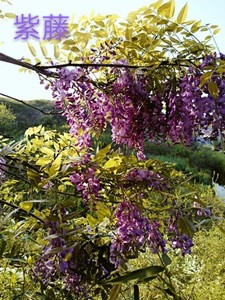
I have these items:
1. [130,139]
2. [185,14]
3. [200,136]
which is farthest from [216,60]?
[130,139]

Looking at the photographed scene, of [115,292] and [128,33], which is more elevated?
[128,33]

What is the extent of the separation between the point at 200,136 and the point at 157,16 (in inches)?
17.2

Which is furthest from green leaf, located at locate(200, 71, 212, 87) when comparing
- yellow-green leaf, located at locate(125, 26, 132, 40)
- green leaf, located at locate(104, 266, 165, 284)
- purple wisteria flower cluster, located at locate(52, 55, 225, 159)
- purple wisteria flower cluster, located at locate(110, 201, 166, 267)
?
green leaf, located at locate(104, 266, 165, 284)

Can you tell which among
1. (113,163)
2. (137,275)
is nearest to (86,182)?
(113,163)

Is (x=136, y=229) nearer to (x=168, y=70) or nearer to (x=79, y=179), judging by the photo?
(x=79, y=179)

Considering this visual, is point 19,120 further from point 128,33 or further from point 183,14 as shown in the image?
point 183,14

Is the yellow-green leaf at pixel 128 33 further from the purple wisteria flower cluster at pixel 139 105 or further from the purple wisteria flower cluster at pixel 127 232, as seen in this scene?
the purple wisteria flower cluster at pixel 127 232

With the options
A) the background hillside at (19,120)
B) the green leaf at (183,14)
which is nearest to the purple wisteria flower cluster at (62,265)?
the green leaf at (183,14)

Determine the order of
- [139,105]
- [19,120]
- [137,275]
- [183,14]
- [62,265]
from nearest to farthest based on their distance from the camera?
[137,275]
[183,14]
[62,265]
[139,105]
[19,120]

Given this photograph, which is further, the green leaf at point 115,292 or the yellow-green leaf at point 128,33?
the yellow-green leaf at point 128,33

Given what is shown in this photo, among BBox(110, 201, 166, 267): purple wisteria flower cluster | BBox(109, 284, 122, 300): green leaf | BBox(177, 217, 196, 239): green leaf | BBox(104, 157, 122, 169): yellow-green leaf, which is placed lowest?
BBox(110, 201, 166, 267): purple wisteria flower cluster

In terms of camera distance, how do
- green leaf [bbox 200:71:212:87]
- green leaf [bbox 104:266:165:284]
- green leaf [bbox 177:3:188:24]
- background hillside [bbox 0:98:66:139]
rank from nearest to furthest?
green leaf [bbox 104:266:165:284] < green leaf [bbox 200:71:212:87] < green leaf [bbox 177:3:188:24] < background hillside [bbox 0:98:66:139]

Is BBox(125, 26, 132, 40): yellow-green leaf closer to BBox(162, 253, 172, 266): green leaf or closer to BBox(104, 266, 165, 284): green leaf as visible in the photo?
BBox(162, 253, 172, 266): green leaf

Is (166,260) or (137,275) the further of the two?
(166,260)
